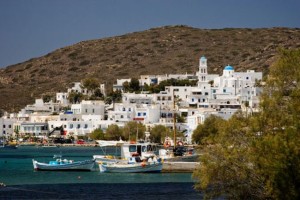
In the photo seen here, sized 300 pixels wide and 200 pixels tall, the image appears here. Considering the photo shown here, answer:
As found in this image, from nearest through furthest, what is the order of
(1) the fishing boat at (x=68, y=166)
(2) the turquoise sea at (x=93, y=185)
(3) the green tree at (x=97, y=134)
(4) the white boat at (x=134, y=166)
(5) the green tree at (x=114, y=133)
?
(2) the turquoise sea at (x=93, y=185) → (4) the white boat at (x=134, y=166) → (1) the fishing boat at (x=68, y=166) → (5) the green tree at (x=114, y=133) → (3) the green tree at (x=97, y=134)

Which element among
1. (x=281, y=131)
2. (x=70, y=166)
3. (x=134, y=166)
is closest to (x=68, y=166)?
(x=70, y=166)

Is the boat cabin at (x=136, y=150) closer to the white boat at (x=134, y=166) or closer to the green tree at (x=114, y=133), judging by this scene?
the white boat at (x=134, y=166)

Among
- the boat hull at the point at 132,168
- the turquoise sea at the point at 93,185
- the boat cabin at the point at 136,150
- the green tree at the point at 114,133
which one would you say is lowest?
the turquoise sea at the point at 93,185

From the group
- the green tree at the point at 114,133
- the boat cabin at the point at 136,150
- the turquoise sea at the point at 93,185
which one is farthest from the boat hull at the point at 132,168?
the green tree at the point at 114,133

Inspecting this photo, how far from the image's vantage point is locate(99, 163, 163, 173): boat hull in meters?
74.4

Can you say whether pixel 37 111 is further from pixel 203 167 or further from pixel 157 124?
pixel 203 167

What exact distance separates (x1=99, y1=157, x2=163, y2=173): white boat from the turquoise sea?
38.0 inches

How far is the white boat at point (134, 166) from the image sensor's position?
74375 millimetres

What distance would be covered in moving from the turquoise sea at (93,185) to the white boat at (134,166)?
0.96m

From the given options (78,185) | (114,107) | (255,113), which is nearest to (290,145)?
(255,113)

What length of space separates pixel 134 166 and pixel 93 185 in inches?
507

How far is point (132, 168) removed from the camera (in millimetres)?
75062

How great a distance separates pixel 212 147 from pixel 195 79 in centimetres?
13869

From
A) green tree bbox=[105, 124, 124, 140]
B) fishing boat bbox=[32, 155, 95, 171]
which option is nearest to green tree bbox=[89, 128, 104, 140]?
green tree bbox=[105, 124, 124, 140]
